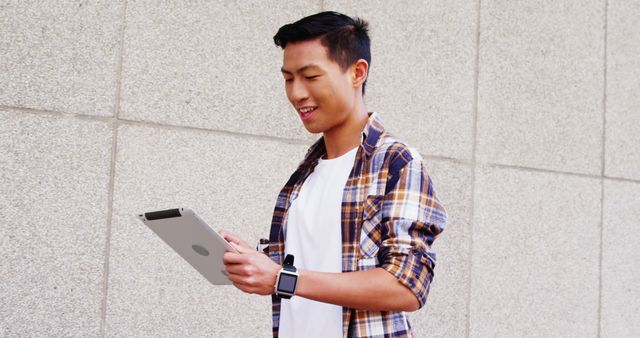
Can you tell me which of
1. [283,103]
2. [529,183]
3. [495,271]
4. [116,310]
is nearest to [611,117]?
[529,183]

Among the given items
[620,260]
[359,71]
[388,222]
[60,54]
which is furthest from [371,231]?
[620,260]

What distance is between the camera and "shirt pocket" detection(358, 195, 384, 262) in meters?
2.49

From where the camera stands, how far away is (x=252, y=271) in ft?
7.66

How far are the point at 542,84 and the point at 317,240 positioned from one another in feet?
12.5

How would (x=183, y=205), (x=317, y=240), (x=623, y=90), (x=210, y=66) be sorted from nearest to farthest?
(x=317, y=240), (x=183, y=205), (x=210, y=66), (x=623, y=90)

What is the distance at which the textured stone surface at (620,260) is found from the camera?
20.6 ft

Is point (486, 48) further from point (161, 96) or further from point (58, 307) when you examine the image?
point (58, 307)

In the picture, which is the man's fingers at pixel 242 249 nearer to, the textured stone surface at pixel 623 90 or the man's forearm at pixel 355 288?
the man's forearm at pixel 355 288

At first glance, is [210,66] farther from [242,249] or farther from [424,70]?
[242,249]

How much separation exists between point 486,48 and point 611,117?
1.26 meters

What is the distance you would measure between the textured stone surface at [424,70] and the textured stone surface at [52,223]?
1.70m

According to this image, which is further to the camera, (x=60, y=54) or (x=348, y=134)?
(x=60, y=54)

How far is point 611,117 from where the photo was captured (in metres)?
6.39

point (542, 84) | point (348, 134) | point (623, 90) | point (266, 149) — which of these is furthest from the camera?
point (623, 90)
